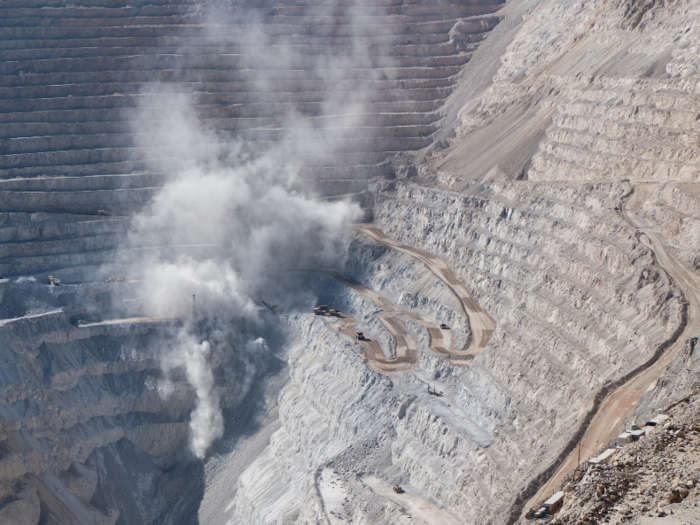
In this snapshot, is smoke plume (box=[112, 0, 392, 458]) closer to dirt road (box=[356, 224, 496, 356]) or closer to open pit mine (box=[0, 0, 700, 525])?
open pit mine (box=[0, 0, 700, 525])

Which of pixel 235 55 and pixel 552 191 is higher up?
pixel 235 55

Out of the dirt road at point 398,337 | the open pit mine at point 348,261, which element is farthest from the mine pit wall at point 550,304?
the dirt road at point 398,337

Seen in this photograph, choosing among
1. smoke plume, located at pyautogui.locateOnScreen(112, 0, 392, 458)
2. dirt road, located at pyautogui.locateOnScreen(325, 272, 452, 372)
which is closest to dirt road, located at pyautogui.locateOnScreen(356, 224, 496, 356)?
dirt road, located at pyautogui.locateOnScreen(325, 272, 452, 372)

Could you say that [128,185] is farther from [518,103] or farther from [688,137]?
[688,137]

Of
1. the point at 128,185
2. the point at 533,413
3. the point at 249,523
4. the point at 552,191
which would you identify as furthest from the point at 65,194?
the point at 533,413

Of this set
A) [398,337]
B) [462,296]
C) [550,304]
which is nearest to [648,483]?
[550,304]

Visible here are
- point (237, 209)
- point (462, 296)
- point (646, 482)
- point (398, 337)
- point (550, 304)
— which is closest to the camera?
point (646, 482)

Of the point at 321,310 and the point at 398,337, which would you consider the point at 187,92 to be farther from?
the point at 398,337
